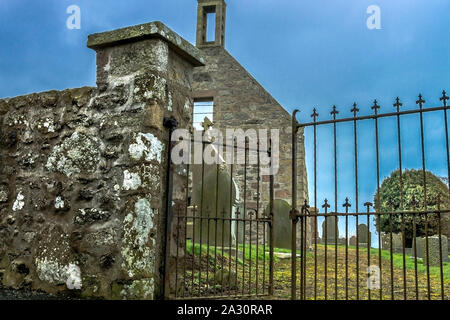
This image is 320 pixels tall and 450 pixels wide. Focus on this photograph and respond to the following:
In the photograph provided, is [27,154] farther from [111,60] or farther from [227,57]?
[227,57]

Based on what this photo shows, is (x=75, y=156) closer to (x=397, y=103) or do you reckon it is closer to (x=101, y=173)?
(x=101, y=173)

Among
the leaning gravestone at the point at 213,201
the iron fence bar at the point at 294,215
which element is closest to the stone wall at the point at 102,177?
the iron fence bar at the point at 294,215

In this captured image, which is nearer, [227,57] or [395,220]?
[227,57]

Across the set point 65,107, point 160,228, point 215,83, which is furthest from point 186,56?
point 215,83

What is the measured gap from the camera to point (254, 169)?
46.1ft

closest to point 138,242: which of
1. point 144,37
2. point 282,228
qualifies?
point 144,37

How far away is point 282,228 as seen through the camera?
42.4 ft

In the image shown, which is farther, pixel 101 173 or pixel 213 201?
pixel 213 201

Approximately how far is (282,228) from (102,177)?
9.42 meters

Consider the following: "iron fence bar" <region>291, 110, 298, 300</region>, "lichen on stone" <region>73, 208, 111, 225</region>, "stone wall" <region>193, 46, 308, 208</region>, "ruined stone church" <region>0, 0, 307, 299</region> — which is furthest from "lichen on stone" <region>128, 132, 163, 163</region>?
"stone wall" <region>193, 46, 308, 208</region>

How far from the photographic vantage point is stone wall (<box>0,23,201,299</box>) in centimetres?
393

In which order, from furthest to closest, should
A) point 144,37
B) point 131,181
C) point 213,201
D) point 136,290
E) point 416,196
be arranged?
point 416,196 → point 213,201 → point 144,37 → point 131,181 → point 136,290

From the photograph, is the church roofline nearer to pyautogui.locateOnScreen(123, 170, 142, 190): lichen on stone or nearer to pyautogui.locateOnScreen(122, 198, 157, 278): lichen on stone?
pyautogui.locateOnScreen(123, 170, 142, 190): lichen on stone

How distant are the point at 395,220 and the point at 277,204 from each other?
5658 mm
